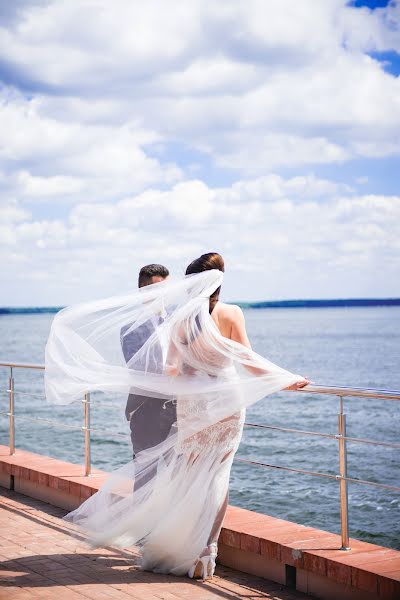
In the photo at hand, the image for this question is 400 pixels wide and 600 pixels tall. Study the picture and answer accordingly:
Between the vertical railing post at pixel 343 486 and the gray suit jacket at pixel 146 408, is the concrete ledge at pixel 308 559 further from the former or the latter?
the gray suit jacket at pixel 146 408

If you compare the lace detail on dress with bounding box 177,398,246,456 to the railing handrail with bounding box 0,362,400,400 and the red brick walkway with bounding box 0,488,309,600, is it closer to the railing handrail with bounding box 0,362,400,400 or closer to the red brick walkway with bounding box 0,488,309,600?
the railing handrail with bounding box 0,362,400,400

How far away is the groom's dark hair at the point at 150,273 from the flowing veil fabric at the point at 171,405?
19 centimetres

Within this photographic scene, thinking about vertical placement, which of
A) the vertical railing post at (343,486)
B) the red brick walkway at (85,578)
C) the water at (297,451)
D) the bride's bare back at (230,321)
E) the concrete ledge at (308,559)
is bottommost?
the water at (297,451)

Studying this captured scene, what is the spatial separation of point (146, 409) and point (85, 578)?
1.11m

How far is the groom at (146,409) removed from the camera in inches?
201

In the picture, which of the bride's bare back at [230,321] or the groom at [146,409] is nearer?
the bride's bare back at [230,321]

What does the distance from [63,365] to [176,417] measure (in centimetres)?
88

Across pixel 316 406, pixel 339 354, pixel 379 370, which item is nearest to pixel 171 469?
pixel 316 406

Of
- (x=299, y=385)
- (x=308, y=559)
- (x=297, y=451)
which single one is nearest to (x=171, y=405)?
(x=299, y=385)

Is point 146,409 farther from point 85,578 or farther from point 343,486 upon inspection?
point 343,486

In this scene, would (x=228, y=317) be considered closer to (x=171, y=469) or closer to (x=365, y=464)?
(x=171, y=469)

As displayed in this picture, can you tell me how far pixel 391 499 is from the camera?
1580 centimetres

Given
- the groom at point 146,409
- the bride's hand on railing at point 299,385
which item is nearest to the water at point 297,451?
the groom at point 146,409

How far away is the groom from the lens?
16.8ft
